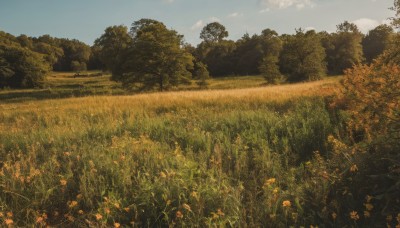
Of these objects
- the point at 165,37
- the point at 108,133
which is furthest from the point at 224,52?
the point at 108,133

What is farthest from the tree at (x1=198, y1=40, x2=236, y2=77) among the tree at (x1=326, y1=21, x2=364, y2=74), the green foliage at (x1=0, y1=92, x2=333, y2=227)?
the green foliage at (x1=0, y1=92, x2=333, y2=227)

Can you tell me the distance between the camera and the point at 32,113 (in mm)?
13164

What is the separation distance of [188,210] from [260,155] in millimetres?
2363

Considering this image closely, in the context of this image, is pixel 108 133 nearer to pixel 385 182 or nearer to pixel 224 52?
pixel 385 182

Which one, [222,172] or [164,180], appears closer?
[164,180]

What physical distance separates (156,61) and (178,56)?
8.10 ft

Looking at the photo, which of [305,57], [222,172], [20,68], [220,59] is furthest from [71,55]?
[222,172]

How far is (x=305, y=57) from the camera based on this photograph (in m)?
43.5

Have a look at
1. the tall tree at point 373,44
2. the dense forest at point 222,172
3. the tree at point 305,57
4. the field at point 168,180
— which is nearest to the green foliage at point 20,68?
the tree at point 305,57

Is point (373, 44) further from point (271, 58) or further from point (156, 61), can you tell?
point (156, 61)

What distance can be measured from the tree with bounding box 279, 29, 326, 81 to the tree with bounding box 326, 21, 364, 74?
1307 cm

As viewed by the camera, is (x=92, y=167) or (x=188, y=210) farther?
(x=92, y=167)

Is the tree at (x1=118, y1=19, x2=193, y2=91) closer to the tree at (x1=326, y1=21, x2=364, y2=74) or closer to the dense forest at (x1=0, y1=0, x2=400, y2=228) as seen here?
the dense forest at (x1=0, y1=0, x2=400, y2=228)

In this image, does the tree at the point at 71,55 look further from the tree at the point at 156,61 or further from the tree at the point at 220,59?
the tree at the point at 156,61
